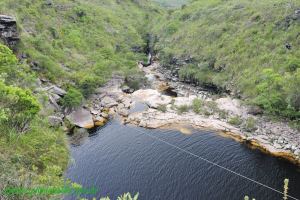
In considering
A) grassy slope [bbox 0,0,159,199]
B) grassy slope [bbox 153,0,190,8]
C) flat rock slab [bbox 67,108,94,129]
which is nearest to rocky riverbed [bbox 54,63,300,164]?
flat rock slab [bbox 67,108,94,129]

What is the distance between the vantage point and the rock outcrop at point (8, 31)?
161 ft

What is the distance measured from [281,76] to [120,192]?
34038 millimetres

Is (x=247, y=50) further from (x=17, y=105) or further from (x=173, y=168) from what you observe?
(x=17, y=105)

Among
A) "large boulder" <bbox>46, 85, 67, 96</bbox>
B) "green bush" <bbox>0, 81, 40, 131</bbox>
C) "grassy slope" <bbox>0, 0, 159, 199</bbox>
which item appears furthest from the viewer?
"large boulder" <bbox>46, 85, 67, 96</bbox>

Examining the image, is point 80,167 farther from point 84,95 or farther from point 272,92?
point 272,92

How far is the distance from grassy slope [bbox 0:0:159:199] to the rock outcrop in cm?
207

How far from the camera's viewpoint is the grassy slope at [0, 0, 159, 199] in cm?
2788

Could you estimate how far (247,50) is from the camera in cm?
6644

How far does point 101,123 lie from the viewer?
51406mm

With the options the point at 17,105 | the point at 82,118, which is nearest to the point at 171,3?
the point at 82,118

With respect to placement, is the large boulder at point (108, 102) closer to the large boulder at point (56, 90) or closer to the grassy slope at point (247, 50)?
the large boulder at point (56, 90)

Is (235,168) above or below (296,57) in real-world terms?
below

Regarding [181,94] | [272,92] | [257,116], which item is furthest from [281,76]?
[181,94]

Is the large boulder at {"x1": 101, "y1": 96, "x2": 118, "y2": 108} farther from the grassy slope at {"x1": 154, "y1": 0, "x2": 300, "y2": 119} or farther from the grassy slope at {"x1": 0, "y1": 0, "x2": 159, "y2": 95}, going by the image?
the grassy slope at {"x1": 154, "y1": 0, "x2": 300, "y2": 119}
